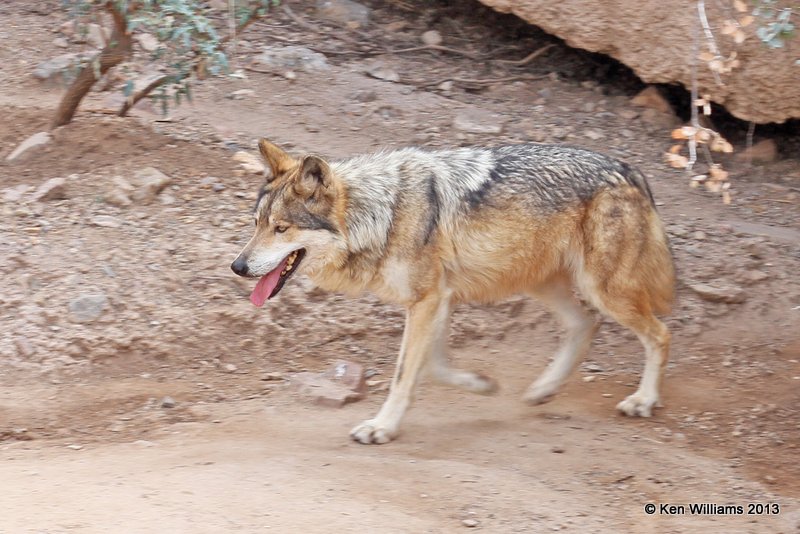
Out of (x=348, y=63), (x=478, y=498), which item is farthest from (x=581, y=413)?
(x=348, y=63)

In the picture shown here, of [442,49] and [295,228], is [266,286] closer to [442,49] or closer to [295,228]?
[295,228]

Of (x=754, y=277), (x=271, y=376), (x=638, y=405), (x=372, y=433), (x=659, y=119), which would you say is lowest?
(x=271, y=376)

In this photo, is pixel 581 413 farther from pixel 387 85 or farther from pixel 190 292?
pixel 387 85

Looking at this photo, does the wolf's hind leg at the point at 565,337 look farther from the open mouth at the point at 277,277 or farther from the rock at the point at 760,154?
the rock at the point at 760,154

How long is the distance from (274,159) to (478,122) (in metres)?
3.60

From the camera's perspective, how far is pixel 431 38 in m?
10.5

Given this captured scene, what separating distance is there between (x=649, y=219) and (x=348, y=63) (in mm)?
4605

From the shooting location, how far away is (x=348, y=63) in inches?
393

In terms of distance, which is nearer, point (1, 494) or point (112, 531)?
point (112, 531)

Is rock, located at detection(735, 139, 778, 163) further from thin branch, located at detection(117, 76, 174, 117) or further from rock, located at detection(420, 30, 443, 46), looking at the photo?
thin branch, located at detection(117, 76, 174, 117)

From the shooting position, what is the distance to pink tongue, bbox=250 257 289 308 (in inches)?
224

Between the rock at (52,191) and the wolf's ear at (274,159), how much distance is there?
8.13 feet

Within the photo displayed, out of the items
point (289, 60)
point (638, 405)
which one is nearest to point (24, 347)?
point (638, 405)

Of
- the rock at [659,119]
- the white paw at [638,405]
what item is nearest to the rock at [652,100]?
the rock at [659,119]
